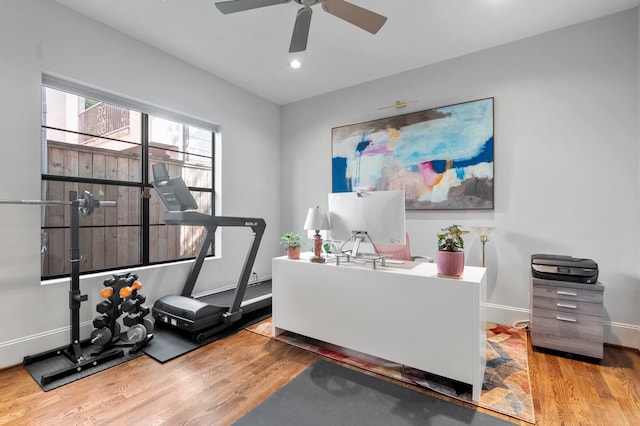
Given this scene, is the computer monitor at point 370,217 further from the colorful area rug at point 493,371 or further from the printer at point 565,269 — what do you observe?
the printer at point 565,269

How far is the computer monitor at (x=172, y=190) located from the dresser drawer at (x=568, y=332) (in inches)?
128

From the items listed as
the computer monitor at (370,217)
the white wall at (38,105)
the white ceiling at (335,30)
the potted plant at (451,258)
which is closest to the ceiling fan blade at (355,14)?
the white ceiling at (335,30)

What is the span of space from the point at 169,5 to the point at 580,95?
3855mm

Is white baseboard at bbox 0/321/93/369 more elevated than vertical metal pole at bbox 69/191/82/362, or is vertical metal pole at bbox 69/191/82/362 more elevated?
vertical metal pole at bbox 69/191/82/362

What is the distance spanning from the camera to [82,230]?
2.86 metres

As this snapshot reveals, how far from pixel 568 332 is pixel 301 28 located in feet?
10.9

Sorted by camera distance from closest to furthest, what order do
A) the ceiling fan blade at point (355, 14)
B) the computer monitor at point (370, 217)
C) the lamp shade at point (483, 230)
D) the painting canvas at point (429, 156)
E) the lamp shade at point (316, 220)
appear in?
the ceiling fan blade at point (355, 14), the computer monitor at point (370, 217), the lamp shade at point (316, 220), the lamp shade at point (483, 230), the painting canvas at point (429, 156)

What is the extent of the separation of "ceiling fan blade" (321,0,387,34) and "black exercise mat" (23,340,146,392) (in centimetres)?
316

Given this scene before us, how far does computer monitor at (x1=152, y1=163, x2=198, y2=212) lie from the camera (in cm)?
260

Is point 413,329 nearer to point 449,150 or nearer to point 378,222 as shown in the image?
point 378,222

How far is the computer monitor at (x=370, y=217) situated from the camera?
7.11 feet

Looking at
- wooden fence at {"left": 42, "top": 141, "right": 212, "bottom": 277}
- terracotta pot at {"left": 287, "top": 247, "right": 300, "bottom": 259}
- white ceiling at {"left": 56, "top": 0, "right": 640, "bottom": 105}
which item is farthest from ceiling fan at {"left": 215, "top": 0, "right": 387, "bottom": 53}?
wooden fence at {"left": 42, "top": 141, "right": 212, "bottom": 277}

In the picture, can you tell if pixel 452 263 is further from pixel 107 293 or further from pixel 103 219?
pixel 103 219

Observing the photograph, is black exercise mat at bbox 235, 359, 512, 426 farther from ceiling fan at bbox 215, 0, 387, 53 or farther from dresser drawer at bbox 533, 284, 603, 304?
ceiling fan at bbox 215, 0, 387, 53
